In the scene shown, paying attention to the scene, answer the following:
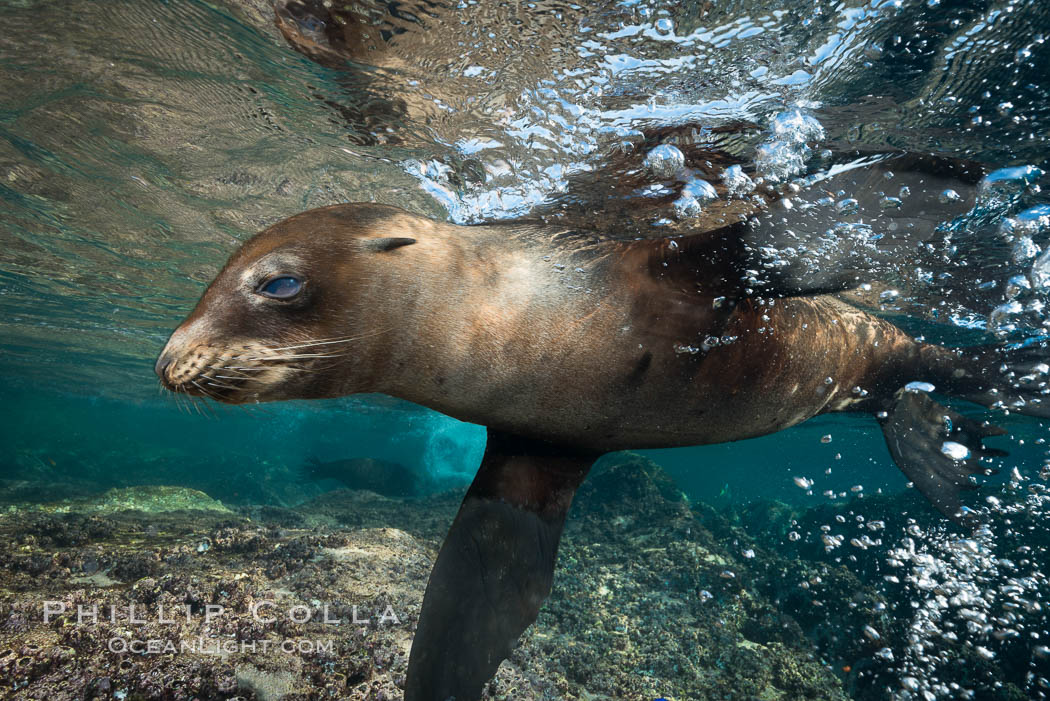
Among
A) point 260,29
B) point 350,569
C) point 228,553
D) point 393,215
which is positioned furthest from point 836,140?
point 228,553

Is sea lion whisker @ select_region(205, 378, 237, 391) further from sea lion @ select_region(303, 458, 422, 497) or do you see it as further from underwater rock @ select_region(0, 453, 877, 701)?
sea lion @ select_region(303, 458, 422, 497)

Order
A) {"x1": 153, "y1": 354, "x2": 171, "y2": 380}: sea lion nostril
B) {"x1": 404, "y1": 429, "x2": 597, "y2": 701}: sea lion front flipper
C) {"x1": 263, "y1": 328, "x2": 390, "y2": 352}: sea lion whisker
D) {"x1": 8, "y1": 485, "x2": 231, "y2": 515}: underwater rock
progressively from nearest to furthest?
{"x1": 153, "y1": 354, "x2": 171, "y2": 380}: sea lion nostril
{"x1": 263, "y1": 328, "x2": 390, "y2": 352}: sea lion whisker
{"x1": 404, "y1": 429, "x2": 597, "y2": 701}: sea lion front flipper
{"x1": 8, "y1": 485, "x2": 231, "y2": 515}: underwater rock

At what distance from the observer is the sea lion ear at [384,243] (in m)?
2.50

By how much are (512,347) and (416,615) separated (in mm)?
3426

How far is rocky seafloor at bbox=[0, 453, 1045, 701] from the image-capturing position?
3.15m

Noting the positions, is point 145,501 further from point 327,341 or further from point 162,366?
point 327,341

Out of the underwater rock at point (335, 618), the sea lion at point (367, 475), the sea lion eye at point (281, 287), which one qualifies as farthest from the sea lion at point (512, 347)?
the sea lion at point (367, 475)

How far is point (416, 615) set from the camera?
484 centimetres

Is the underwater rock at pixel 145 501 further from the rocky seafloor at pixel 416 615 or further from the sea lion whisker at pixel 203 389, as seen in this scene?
the sea lion whisker at pixel 203 389

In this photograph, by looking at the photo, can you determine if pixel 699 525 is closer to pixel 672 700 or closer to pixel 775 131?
pixel 672 700

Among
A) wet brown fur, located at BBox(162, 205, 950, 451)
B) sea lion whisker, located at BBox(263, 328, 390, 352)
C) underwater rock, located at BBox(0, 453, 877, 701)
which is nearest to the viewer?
sea lion whisker, located at BBox(263, 328, 390, 352)

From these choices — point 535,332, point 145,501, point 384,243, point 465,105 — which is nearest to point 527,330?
point 535,332

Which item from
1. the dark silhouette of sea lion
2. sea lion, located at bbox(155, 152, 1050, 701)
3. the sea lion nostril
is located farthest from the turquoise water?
sea lion, located at bbox(155, 152, 1050, 701)

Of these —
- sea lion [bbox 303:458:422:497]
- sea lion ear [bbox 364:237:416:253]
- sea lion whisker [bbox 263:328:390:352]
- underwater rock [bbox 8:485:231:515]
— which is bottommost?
underwater rock [bbox 8:485:231:515]
